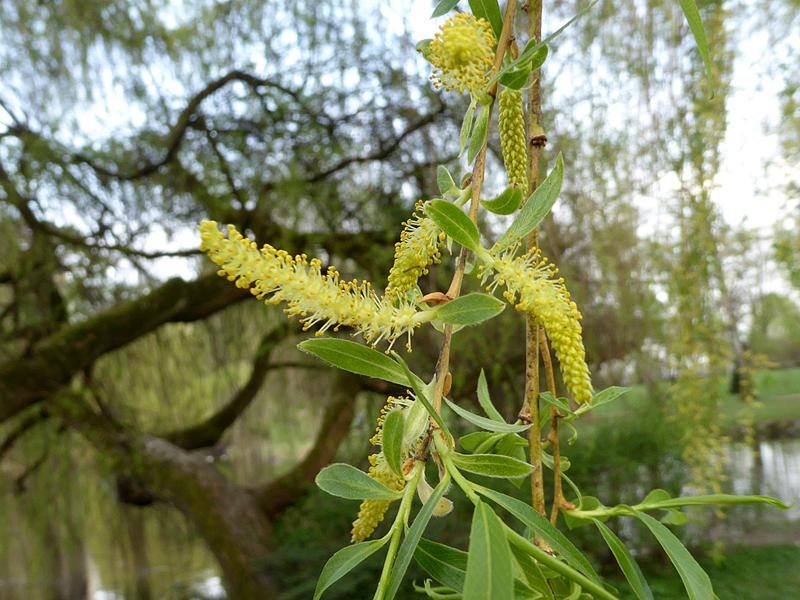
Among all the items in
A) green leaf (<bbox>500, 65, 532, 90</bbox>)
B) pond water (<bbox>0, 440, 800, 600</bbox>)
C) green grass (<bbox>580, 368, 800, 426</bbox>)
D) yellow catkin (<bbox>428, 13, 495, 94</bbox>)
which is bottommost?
pond water (<bbox>0, 440, 800, 600</bbox>)

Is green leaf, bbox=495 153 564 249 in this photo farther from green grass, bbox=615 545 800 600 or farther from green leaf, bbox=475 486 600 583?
green grass, bbox=615 545 800 600

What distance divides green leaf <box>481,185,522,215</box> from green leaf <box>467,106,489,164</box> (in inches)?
0.9

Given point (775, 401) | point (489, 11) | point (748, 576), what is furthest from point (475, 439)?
point (775, 401)

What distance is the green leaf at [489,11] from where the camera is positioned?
0.32 metres

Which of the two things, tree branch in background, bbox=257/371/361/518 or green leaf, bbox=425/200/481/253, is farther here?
tree branch in background, bbox=257/371/361/518

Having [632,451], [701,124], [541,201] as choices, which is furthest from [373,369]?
[632,451]

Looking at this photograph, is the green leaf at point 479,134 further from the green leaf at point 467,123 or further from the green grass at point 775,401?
the green grass at point 775,401

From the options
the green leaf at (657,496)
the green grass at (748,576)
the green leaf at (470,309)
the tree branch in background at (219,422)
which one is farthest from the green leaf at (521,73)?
the tree branch in background at (219,422)

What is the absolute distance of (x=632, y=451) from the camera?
2828 millimetres

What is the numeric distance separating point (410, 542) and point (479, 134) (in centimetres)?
17

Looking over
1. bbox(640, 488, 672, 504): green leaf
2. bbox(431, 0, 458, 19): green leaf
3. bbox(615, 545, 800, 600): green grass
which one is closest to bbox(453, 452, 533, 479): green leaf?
bbox(640, 488, 672, 504): green leaf

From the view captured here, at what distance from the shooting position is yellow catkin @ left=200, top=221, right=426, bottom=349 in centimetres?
23

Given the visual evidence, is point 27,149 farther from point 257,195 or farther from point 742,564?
point 742,564

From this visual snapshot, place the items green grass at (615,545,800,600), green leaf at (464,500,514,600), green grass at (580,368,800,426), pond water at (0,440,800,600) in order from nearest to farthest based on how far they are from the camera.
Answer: green leaf at (464,500,514,600) → green grass at (615,545,800,600) → pond water at (0,440,800,600) → green grass at (580,368,800,426)
